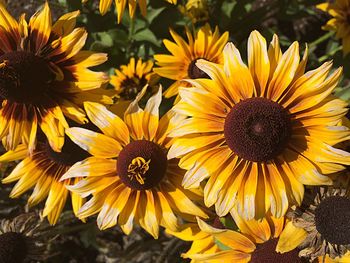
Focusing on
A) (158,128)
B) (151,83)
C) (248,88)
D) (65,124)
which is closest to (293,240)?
(248,88)

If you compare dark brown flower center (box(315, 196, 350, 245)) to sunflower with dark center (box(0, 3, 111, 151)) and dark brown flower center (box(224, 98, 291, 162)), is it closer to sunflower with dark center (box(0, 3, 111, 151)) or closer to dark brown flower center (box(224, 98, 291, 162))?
dark brown flower center (box(224, 98, 291, 162))

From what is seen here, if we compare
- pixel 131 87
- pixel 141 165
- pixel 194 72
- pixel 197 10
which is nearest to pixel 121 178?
pixel 141 165

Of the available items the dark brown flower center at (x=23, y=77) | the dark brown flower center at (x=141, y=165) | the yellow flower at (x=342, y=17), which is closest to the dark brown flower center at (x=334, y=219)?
the dark brown flower center at (x=141, y=165)

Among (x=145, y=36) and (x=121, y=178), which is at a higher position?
(x=145, y=36)

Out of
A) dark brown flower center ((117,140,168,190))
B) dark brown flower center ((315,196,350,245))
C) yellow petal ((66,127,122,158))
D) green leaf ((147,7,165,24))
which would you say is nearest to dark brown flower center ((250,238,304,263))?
dark brown flower center ((315,196,350,245))

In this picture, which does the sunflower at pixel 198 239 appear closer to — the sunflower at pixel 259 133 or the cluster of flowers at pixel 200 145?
the cluster of flowers at pixel 200 145

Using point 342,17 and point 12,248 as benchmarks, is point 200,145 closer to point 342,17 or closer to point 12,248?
point 12,248
